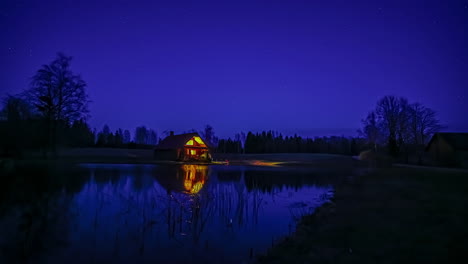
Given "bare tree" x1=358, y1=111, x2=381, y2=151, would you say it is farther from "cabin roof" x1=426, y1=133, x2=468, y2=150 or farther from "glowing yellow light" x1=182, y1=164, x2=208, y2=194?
"glowing yellow light" x1=182, y1=164, x2=208, y2=194

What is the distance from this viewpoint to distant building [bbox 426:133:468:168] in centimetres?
2934

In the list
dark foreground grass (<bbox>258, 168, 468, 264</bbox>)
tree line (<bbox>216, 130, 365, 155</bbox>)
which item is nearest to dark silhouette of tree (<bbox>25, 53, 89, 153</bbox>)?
dark foreground grass (<bbox>258, 168, 468, 264</bbox>)

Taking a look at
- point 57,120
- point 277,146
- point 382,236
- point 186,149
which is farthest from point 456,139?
point 277,146

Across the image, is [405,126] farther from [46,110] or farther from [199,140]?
[46,110]

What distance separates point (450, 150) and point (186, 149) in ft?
114

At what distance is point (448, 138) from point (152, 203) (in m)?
39.1

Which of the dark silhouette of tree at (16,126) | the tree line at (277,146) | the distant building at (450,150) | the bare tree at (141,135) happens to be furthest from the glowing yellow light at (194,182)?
the bare tree at (141,135)

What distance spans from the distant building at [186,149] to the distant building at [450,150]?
30766 millimetres

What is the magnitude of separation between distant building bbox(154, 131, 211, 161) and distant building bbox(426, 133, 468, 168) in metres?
30.8

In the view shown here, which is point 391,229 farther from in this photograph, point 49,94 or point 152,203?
point 49,94

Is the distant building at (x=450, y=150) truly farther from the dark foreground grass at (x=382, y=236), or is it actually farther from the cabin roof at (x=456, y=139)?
the dark foreground grass at (x=382, y=236)

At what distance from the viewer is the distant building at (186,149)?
3850 cm

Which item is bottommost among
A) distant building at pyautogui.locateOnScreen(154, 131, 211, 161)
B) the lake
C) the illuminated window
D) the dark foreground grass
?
the lake

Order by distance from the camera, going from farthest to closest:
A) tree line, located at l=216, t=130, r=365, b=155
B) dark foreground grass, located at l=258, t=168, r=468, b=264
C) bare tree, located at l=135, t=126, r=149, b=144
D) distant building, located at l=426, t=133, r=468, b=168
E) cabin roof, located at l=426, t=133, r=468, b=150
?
bare tree, located at l=135, t=126, r=149, b=144 < tree line, located at l=216, t=130, r=365, b=155 < cabin roof, located at l=426, t=133, r=468, b=150 < distant building, located at l=426, t=133, r=468, b=168 < dark foreground grass, located at l=258, t=168, r=468, b=264
